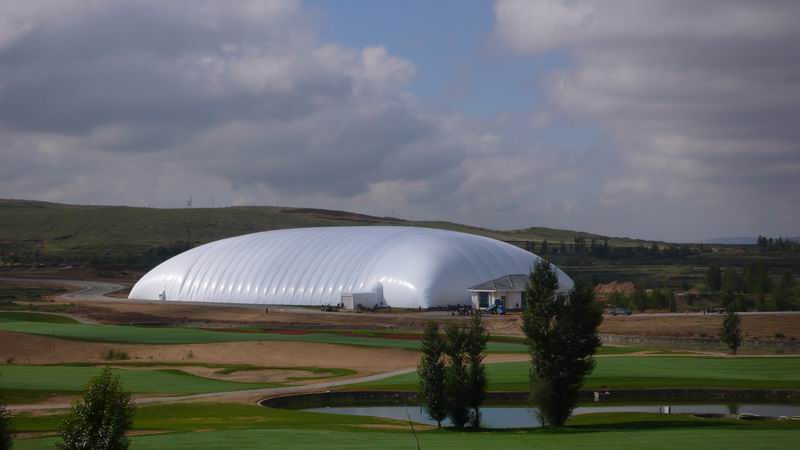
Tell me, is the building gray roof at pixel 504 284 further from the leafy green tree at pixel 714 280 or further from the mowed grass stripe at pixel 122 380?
the mowed grass stripe at pixel 122 380

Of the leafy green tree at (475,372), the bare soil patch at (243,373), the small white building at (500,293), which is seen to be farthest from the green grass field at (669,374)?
the small white building at (500,293)

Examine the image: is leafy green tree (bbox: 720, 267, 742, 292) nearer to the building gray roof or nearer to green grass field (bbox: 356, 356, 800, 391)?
the building gray roof

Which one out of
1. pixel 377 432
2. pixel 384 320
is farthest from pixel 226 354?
pixel 377 432

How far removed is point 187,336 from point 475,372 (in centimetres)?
4276

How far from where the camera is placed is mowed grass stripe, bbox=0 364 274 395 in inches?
1770

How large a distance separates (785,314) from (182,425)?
66.1 metres

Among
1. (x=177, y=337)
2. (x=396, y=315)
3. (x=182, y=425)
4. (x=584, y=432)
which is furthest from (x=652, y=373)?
(x=396, y=315)

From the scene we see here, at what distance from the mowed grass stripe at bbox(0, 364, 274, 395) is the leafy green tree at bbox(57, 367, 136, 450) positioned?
2300 cm

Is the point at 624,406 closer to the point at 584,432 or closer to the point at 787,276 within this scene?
the point at 584,432

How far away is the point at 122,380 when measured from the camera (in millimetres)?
47656

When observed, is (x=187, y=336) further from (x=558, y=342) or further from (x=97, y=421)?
(x=97, y=421)

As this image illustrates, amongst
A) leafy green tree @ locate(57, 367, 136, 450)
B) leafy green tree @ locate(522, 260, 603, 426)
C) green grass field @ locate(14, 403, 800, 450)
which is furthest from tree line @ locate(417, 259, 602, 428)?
leafy green tree @ locate(57, 367, 136, 450)

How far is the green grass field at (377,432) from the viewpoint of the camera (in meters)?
29.4

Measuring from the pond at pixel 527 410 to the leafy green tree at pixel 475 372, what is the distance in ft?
3.87
